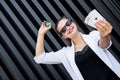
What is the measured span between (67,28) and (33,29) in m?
1.51

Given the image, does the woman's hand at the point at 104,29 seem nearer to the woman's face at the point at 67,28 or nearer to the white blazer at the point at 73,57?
the white blazer at the point at 73,57

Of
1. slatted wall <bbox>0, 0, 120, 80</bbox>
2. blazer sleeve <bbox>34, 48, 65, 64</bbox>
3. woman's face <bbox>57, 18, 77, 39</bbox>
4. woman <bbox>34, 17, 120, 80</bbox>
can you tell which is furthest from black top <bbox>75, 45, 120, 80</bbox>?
slatted wall <bbox>0, 0, 120, 80</bbox>

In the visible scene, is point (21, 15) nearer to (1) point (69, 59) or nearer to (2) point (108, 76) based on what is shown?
(1) point (69, 59)

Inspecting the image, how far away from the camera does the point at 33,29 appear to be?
3879 mm

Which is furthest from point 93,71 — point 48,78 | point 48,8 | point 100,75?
point 48,8

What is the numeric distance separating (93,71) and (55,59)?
1.40 ft

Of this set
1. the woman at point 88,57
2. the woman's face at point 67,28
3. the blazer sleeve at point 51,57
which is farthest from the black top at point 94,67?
the blazer sleeve at point 51,57

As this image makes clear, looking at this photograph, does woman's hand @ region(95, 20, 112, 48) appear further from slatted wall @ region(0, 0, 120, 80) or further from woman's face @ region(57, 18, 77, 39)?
slatted wall @ region(0, 0, 120, 80)

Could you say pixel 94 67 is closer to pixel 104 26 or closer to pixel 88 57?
pixel 88 57

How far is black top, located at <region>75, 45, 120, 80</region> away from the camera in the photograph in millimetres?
2318

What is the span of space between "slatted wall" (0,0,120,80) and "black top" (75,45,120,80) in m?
1.30

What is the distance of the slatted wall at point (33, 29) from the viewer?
3.64 metres

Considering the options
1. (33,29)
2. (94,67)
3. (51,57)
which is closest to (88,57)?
(94,67)

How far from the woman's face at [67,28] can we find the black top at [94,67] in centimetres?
19
